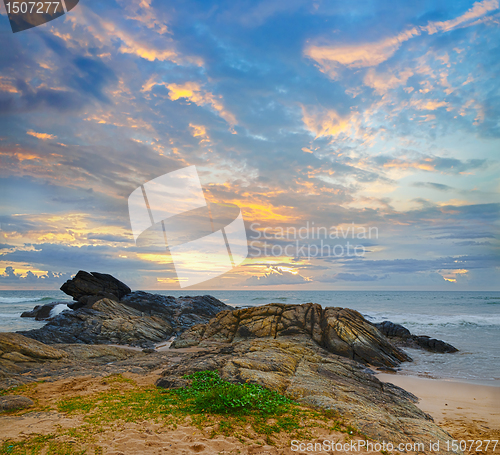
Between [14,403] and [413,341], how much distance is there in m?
26.5

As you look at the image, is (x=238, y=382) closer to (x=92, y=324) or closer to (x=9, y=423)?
(x=9, y=423)

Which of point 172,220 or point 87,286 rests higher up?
point 172,220

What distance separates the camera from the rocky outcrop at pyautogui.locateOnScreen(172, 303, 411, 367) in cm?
1748

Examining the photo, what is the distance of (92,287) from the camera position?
3450cm

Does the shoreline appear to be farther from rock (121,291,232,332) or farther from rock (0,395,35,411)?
rock (121,291,232,332)

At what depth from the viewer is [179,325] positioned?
31812 millimetres

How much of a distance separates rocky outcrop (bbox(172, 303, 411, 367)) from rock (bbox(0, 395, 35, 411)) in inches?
464

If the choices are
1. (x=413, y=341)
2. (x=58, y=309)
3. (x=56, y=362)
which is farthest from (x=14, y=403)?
(x=58, y=309)

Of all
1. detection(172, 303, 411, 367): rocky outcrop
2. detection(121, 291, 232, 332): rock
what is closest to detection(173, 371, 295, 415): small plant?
detection(172, 303, 411, 367): rocky outcrop

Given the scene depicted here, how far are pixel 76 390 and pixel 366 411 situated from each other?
30.2 ft

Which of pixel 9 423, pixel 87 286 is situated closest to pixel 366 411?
pixel 9 423

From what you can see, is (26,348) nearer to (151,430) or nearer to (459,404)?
(151,430)

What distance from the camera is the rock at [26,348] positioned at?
1316 centimetres

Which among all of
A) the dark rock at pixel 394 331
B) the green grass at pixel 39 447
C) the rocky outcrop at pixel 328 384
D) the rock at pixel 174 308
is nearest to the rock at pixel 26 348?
the rocky outcrop at pixel 328 384
